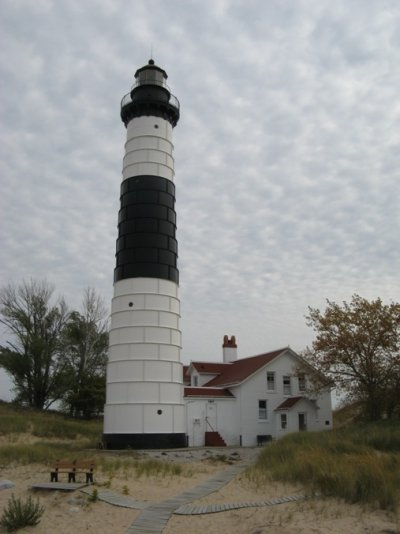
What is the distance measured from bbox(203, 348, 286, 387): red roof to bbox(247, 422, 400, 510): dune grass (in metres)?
12.4

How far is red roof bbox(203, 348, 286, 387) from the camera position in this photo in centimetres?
3250

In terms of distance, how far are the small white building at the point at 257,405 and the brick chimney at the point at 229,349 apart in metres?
4.53

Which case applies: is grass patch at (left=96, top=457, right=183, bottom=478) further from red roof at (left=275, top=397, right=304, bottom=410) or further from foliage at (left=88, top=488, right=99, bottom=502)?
red roof at (left=275, top=397, right=304, bottom=410)

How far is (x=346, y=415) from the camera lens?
31594mm

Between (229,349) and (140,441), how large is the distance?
1628 cm

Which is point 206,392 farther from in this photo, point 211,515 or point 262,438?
point 211,515

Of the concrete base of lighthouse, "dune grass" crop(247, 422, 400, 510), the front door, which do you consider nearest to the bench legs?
"dune grass" crop(247, 422, 400, 510)

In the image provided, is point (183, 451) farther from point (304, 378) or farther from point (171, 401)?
point (304, 378)

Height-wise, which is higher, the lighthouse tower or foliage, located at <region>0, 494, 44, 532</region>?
the lighthouse tower

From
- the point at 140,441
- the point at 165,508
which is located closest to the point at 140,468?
the point at 165,508

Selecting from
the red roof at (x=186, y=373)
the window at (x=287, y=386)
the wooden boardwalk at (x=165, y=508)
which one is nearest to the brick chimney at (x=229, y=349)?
the red roof at (x=186, y=373)

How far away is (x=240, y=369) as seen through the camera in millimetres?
34562

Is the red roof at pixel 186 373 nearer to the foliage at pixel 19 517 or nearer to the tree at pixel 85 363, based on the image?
the tree at pixel 85 363

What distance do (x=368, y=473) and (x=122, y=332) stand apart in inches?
656
